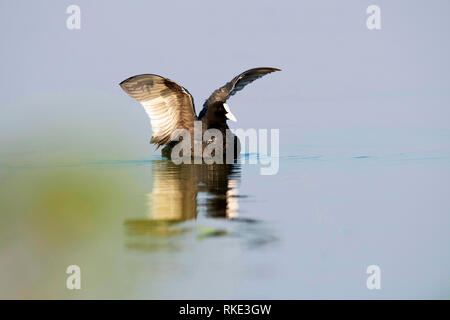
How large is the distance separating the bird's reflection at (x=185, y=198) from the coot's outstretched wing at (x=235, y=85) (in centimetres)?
138

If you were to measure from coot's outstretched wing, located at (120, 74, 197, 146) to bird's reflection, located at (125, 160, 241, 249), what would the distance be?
3.01 feet

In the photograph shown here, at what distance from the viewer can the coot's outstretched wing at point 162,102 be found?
8016 mm

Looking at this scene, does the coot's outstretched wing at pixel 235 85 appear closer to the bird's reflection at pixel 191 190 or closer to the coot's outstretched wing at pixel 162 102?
the coot's outstretched wing at pixel 162 102

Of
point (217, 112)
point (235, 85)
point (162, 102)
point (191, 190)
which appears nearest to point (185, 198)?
point (191, 190)

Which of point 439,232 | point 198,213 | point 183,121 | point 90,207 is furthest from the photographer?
point 183,121

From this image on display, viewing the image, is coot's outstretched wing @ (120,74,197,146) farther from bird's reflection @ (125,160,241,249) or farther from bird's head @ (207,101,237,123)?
bird's reflection @ (125,160,241,249)

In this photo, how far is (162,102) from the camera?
851 cm

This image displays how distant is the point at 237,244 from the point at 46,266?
48.2 inches

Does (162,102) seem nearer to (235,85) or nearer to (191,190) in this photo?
(235,85)

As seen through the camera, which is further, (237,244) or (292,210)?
(292,210)

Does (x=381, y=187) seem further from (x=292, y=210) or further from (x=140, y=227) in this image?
(x=140, y=227)

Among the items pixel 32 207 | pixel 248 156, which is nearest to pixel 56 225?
pixel 32 207

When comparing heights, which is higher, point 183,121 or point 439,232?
point 183,121

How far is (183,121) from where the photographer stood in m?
8.79
